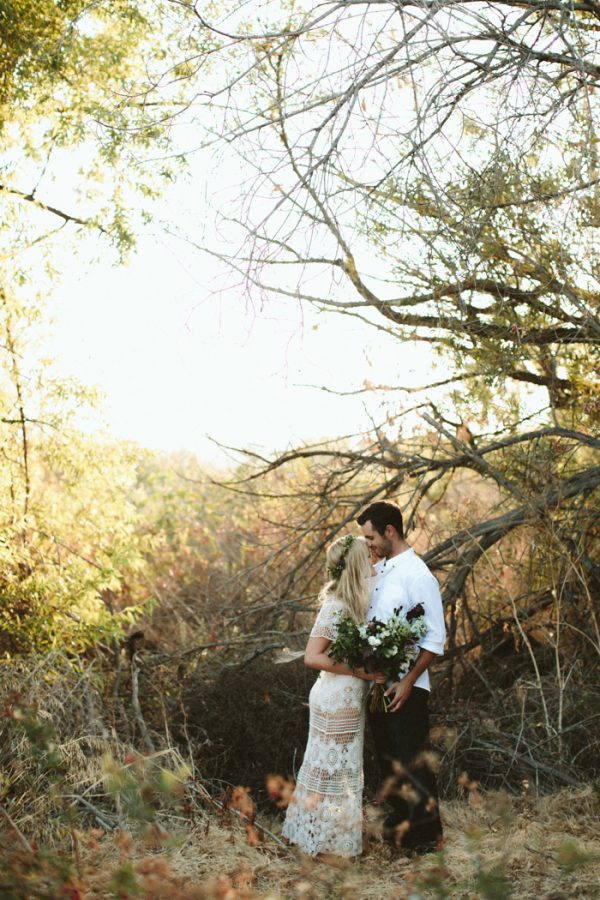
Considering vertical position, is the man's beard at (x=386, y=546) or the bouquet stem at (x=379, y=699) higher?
the man's beard at (x=386, y=546)

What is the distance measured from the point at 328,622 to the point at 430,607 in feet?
1.82

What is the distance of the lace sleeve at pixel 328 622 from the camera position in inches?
212

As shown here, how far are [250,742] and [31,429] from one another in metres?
3.51

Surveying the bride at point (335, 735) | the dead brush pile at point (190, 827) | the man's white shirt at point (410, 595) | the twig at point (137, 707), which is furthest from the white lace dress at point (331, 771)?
the twig at point (137, 707)

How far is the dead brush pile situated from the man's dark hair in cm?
142

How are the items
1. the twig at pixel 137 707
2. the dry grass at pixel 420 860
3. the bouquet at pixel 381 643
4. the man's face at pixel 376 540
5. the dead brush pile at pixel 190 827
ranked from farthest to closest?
the twig at pixel 137 707
the man's face at pixel 376 540
the bouquet at pixel 381 643
the dry grass at pixel 420 860
the dead brush pile at pixel 190 827

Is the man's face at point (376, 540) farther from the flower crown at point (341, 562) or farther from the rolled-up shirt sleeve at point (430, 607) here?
the rolled-up shirt sleeve at point (430, 607)

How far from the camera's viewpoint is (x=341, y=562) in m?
5.45

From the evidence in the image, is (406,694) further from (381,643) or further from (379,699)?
(381,643)

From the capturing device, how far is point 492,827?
5750 mm

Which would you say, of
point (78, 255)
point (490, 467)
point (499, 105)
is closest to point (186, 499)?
point (78, 255)

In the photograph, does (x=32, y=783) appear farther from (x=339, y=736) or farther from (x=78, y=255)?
(x=78, y=255)

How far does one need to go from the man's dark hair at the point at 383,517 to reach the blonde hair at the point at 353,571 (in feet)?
0.59

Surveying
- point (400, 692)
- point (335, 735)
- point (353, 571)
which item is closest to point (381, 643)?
point (400, 692)
